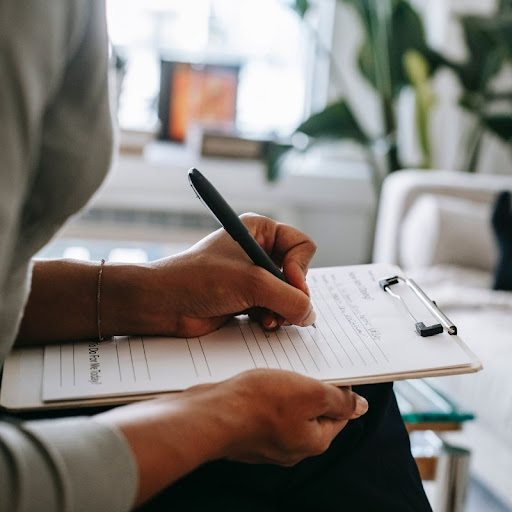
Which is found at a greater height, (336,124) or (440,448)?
(336,124)

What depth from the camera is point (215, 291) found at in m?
0.65

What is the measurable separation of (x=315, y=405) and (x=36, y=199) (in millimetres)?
251

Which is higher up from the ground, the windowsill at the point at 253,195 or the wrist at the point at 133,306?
the wrist at the point at 133,306

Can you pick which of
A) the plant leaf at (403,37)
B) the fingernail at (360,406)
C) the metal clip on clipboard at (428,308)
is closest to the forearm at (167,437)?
the fingernail at (360,406)

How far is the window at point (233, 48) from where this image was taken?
109 inches

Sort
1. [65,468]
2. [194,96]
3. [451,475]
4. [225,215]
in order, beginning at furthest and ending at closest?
[194,96], [451,475], [225,215], [65,468]

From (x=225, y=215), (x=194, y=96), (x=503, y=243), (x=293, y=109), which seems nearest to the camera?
(x=225, y=215)

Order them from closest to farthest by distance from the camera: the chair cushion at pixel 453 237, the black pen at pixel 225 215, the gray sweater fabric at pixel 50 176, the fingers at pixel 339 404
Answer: the gray sweater fabric at pixel 50 176 → the fingers at pixel 339 404 → the black pen at pixel 225 215 → the chair cushion at pixel 453 237

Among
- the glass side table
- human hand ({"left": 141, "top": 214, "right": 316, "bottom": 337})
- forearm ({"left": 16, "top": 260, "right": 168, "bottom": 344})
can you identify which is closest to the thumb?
human hand ({"left": 141, "top": 214, "right": 316, "bottom": 337})

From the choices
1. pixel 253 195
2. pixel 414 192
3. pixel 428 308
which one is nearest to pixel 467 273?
pixel 414 192

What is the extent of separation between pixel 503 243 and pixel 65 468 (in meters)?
1.44

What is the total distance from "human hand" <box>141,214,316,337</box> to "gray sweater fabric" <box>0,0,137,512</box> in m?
0.17

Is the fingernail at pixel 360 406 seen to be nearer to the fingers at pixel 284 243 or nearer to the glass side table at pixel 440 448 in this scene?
the fingers at pixel 284 243

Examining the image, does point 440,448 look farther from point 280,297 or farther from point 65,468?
point 65,468
